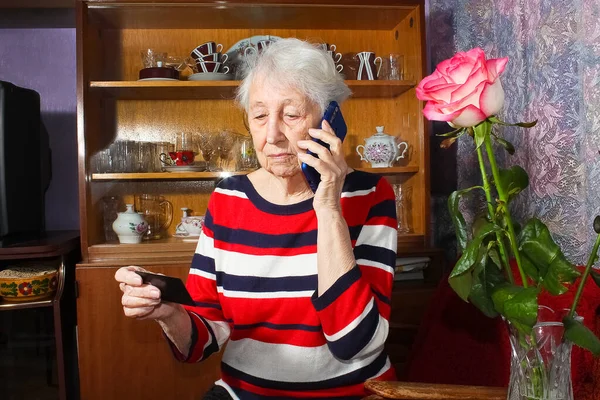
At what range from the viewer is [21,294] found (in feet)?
6.73

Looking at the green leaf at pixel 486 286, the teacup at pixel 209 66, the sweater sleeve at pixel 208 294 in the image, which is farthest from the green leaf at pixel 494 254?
the teacup at pixel 209 66

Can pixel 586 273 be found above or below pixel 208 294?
above

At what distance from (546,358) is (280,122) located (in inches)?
27.3

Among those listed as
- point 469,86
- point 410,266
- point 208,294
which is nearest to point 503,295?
point 469,86

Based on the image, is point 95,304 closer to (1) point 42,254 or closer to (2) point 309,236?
(1) point 42,254

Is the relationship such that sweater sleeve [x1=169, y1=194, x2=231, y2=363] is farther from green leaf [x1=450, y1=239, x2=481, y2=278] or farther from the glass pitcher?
the glass pitcher

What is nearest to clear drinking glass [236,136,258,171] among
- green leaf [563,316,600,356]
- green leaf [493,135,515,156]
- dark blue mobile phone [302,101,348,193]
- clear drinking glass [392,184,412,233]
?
clear drinking glass [392,184,412,233]

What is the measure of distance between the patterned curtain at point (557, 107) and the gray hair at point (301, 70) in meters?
0.54

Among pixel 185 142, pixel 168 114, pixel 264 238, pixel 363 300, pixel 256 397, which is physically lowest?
pixel 256 397

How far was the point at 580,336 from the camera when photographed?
710 mm

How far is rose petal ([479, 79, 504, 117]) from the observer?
0.69m

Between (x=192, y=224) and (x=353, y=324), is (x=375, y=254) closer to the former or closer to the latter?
(x=353, y=324)

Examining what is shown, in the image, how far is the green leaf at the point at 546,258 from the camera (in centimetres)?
73

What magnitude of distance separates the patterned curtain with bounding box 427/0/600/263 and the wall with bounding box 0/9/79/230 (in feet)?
5.98
